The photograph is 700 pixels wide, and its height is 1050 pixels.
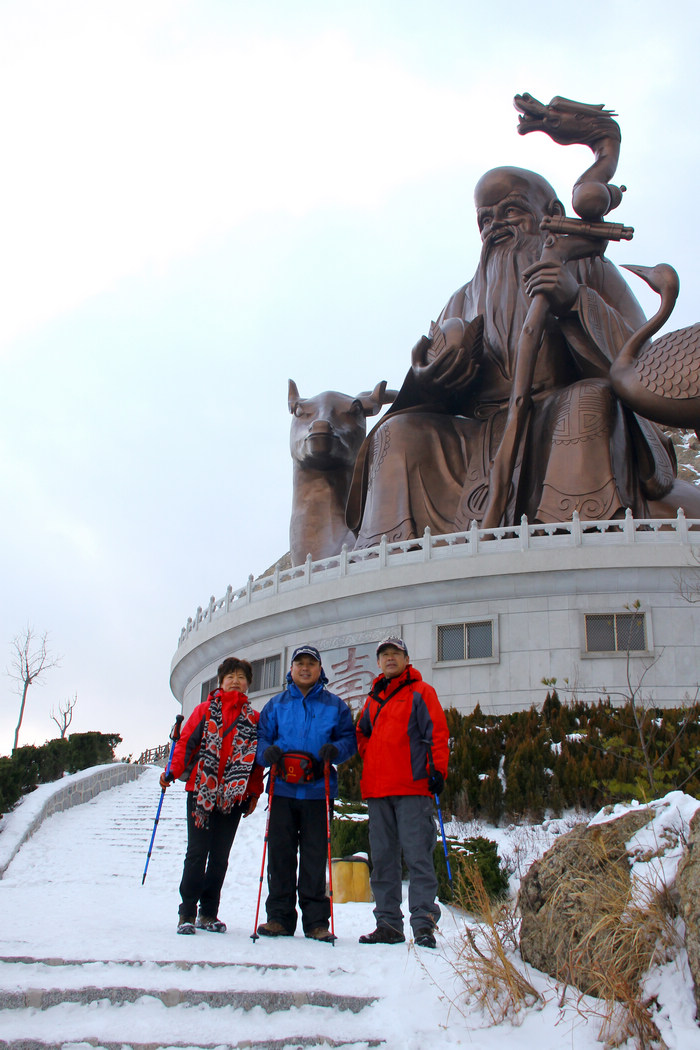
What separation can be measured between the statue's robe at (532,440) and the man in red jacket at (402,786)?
41.7 feet

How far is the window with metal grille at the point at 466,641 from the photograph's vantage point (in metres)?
15.7

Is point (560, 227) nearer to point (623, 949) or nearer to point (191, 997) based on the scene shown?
point (623, 949)

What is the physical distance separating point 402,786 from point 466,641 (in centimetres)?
1090

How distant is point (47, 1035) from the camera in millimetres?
3361

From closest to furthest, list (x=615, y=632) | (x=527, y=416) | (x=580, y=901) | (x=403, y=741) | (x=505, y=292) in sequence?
1. (x=580, y=901)
2. (x=403, y=741)
3. (x=615, y=632)
4. (x=527, y=416)
5. (x=505, y=292)

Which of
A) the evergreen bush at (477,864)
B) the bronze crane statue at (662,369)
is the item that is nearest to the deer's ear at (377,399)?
the bronze crane statue at (662,369)

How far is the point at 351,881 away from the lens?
6871 mm

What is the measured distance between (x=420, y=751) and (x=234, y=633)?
1459 centimetres

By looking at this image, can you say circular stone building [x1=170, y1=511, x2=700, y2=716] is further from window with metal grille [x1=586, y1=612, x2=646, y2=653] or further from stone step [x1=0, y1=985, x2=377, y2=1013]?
stone step [x1=0, y1=985, x2=377, y2=1013]

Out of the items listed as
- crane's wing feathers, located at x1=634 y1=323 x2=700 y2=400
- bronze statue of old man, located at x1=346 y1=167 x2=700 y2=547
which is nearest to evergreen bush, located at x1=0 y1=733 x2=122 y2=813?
bronze statue of old man, located at x1=346 y1=167 x2=700 y2=547

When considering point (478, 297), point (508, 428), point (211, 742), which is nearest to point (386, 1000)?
point (211, 742)

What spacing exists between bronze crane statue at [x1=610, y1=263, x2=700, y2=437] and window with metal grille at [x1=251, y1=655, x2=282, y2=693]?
27.4 ft

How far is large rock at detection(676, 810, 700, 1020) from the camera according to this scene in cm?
330

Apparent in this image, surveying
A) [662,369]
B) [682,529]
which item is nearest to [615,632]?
[682,529]
